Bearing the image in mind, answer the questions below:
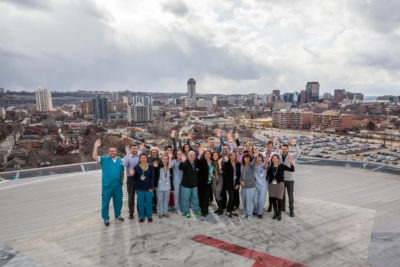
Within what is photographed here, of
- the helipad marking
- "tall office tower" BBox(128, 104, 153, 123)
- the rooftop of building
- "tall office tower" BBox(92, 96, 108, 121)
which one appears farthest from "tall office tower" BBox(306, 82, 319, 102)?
the helipad marking

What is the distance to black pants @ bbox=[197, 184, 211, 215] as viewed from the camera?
13.8 ft

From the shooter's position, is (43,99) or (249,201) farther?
(43,99)

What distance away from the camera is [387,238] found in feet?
11.0

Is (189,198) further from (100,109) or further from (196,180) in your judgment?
(100,109)

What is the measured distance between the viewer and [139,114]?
75.5 metres

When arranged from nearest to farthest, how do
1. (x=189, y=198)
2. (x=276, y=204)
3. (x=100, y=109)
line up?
(x=276, y=204)
(x=189, y=198)
(x=100, y=109)

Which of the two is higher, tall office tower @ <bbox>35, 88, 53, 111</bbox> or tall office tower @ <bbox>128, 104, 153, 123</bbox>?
tall office tower @ <bbox>35, 88, 53, 111</bbox>

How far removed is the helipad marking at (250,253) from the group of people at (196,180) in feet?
2.62

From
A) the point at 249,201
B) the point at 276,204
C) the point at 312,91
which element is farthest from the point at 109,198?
the point at 312,91

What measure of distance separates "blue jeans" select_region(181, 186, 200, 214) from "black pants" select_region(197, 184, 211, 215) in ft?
0.26

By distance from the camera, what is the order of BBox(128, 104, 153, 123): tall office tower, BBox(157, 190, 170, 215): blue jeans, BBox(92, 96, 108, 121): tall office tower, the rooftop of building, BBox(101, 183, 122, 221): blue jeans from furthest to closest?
BBox(92, 96, 108, 121): tall office tower, BBox(128, 104, 153, 123): tall office tower, BBox(157, 190, 170, 215): blue jeans, BBox(101, 183, 122, 221): blue jeans, the rooftop of building

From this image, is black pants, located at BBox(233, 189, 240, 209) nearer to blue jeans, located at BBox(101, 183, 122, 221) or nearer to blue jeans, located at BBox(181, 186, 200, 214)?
blue jeans, located at BBox(181, 186, 200, 214)

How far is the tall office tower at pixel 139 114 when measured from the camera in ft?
244

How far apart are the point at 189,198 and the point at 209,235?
2.96 feet
